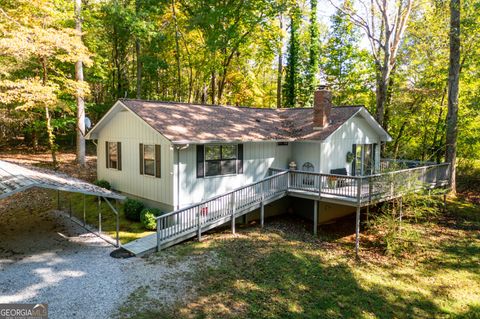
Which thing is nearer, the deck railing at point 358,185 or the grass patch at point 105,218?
the grass patch at point 105,218

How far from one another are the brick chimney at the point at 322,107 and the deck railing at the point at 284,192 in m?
3.04

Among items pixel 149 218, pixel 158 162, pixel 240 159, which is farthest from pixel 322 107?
pixel 149 218

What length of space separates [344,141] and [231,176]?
242 inches

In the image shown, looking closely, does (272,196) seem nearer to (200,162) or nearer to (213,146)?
(213,146)

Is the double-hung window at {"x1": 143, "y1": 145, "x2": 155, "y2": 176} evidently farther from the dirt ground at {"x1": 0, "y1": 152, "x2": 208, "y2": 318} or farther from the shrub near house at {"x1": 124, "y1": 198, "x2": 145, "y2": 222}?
the dirt ground at {"x1": 0, "y1": 152, "x2": 208, "y2": 318}

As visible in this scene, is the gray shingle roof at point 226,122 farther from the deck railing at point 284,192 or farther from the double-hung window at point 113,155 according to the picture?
the double-hung window at point 113,155

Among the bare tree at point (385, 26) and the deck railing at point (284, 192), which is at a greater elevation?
the bare tree at point (385, 26)

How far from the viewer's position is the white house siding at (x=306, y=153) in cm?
1566

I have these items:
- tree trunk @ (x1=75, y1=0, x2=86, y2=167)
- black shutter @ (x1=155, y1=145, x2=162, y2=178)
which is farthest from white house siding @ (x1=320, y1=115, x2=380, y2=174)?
tree trunk @ (x1=75, y1=0, x2=86, y2=167)

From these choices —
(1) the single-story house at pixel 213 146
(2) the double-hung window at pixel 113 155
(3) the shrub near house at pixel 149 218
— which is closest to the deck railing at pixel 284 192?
(3) the shrub near house at pixel 149 218

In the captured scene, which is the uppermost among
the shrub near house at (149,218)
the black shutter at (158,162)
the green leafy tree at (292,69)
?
the green leafy tree at (292,69)

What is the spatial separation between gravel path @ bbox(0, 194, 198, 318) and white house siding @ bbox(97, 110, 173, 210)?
2912 millimetres

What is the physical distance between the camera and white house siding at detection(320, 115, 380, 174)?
15.8m

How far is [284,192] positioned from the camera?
49.2ft
